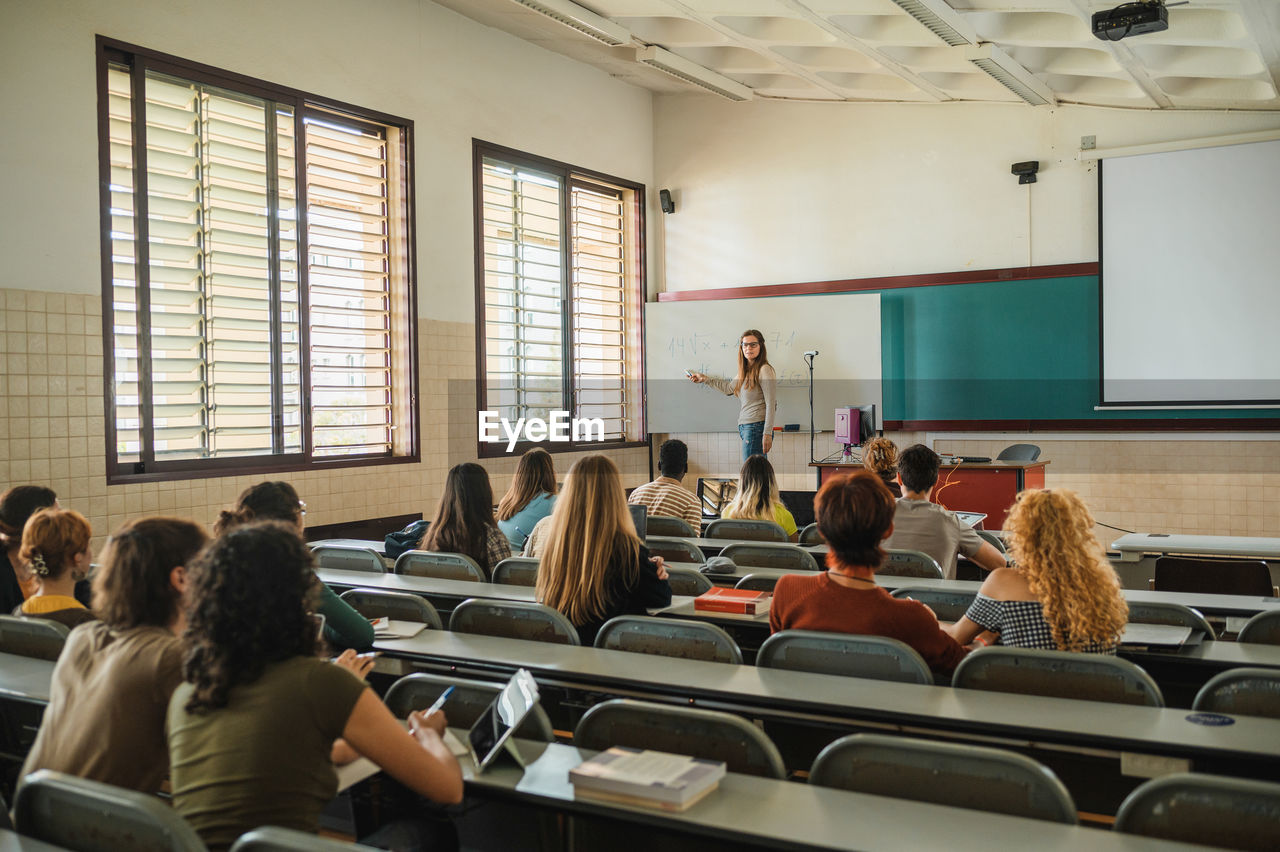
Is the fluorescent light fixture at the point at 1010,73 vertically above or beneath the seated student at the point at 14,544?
above

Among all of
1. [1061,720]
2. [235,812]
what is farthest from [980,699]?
[235,812]

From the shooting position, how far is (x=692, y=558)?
440 centimetres

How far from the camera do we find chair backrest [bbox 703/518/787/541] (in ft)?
16.2

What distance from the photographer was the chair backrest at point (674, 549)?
4359 millimetres

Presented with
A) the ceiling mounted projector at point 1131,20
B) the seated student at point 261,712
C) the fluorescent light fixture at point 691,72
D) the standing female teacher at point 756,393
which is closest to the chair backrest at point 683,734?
the seated student at point 261,712

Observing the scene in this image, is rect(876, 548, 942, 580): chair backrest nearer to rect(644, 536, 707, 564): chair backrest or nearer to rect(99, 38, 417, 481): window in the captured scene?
rect(644, 536, 707, 564): chair backrest

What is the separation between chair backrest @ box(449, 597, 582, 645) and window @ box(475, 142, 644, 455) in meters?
4.87

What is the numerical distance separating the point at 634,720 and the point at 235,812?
2.54 feet

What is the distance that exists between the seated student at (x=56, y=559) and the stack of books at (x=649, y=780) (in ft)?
5.88

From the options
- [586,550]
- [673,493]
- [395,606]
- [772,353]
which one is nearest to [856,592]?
[586,550]

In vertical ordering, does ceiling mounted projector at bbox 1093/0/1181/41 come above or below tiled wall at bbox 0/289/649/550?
above

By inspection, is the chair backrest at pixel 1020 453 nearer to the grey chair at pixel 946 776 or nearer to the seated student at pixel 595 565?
the seated student at pixel 595 565

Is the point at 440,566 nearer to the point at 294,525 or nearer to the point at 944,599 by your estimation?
the point at 294,525

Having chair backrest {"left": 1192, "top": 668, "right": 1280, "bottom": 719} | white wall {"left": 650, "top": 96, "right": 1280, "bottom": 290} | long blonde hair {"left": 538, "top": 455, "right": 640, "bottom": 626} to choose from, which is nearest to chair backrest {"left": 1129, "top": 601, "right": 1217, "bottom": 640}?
chair backrest {"left": 1192, "top": 668, "right": 1280, "bottom": 719}
